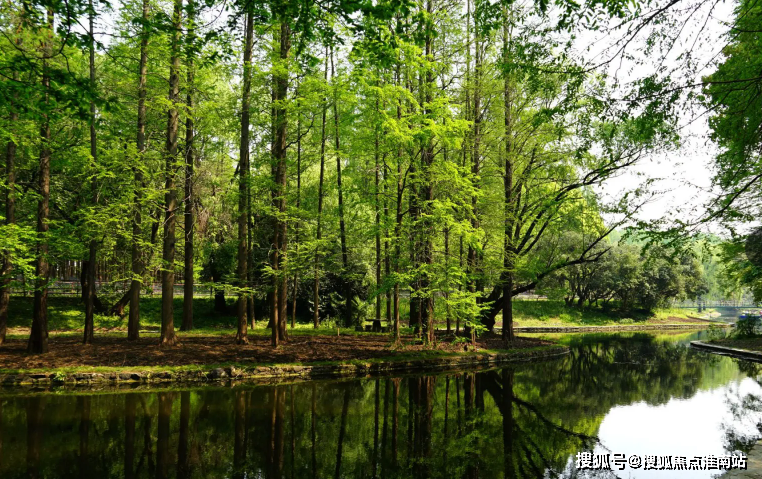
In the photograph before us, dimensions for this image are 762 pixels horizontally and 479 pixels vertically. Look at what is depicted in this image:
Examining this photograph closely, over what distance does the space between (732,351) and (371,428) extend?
21148mm

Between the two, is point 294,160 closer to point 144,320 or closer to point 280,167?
point 280,167

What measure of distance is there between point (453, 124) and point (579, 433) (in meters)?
9.07

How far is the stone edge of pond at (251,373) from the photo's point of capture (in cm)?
1066

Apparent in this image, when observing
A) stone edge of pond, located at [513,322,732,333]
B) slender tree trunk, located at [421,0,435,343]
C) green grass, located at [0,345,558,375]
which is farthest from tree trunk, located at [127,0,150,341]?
stone edge of pond, located at [513,322,732,333]

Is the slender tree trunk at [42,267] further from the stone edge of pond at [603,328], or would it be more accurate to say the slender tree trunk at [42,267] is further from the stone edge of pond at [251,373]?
the stone edge of pond at [603,328]

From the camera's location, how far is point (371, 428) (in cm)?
820

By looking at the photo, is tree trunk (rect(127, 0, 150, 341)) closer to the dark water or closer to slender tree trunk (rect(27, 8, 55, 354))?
slender tree trunk (rect(27, 8, 55, 354))

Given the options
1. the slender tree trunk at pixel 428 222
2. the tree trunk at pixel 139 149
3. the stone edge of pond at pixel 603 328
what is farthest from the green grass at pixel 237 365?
the stone edge of pond at pixel 603 328

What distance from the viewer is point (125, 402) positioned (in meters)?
9.29

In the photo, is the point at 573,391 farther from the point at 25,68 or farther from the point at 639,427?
the point at 25,68

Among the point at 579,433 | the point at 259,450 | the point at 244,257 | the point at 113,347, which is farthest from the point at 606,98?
→ the point at 113,347

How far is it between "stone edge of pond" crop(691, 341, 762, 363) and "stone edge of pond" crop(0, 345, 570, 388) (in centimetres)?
1227

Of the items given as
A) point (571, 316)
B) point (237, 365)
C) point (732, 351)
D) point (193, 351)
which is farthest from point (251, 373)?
point (571, 316)

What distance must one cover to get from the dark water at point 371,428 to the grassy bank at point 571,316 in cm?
2199
